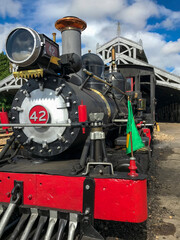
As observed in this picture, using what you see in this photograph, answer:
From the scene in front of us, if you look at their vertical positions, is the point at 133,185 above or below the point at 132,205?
above

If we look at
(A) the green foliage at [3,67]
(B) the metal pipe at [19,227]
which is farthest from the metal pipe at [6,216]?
(A) the green foliage at [3,67]

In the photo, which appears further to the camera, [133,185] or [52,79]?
[52,79]

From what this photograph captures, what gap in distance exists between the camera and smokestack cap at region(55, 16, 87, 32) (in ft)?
10.3

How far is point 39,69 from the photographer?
2.27m

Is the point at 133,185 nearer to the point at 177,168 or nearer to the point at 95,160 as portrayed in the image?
the point at 95,160

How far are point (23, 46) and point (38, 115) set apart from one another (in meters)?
0.77

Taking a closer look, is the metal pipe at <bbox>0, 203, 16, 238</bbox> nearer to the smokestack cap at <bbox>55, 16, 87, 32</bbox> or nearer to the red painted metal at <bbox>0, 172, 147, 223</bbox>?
the red painted metal at <bbox>0, 172, 147, 223</bbox>

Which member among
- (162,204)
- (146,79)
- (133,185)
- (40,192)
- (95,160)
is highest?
(146,79)

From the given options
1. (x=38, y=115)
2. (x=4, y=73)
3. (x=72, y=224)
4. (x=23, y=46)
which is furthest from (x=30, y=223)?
(x=4, y=73)

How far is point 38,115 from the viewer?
8.12ft

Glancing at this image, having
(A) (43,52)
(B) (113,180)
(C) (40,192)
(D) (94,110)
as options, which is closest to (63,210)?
(C) (40,192)

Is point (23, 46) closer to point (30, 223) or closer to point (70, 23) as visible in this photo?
point (70, 23)

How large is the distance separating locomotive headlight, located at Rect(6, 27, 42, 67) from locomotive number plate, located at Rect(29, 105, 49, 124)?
1.66ft

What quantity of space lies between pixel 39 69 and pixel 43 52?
0.18m
